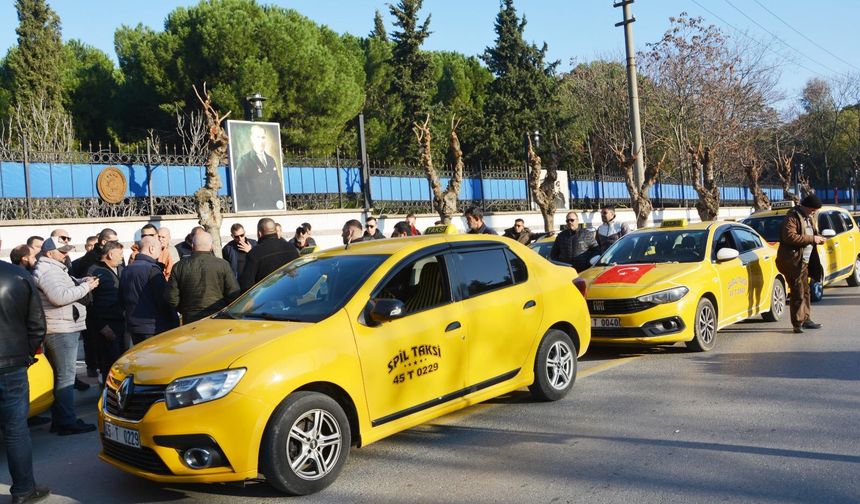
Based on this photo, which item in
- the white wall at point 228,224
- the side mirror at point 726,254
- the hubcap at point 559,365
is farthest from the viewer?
the white wall at point 228,224

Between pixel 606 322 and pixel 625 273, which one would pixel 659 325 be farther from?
pixel 625 273

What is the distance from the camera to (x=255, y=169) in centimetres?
1677

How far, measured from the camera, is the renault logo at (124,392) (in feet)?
15.5

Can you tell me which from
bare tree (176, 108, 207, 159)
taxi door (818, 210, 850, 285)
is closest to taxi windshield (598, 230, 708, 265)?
taxi door (818, 210, 850, 285)

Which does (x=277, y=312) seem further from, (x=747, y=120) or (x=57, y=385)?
(x=747, y=120)

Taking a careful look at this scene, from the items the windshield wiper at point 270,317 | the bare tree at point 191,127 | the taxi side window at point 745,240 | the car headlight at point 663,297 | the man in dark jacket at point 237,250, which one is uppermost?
the bare tree at point 191,127

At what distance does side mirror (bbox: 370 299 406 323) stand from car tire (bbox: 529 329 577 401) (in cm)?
184

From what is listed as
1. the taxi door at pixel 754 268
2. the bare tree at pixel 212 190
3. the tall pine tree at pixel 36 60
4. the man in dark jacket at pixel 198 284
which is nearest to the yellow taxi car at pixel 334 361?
the man in dark jacket at pixel 198 284

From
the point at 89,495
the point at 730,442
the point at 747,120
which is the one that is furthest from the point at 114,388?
the point at 747,120

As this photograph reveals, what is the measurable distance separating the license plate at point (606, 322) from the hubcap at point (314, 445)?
4.64 metres

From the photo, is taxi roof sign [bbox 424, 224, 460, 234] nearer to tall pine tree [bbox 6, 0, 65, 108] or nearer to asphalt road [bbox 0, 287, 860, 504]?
asphalt road [bbox 0, 287, 860, 504]

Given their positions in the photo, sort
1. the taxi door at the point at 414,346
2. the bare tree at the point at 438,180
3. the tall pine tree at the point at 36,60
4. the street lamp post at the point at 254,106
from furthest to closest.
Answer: the tall pine tree at the point at 36,60 < the bare tree at the point at 438,180 < the street lamp post at the point at 254,106 < the taxi door at the point at 414,346

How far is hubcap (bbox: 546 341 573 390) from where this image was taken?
22.1ft

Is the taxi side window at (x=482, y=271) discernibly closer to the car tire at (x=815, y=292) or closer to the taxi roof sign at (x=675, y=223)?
the taxi roof sign at (x=675, y=223)
